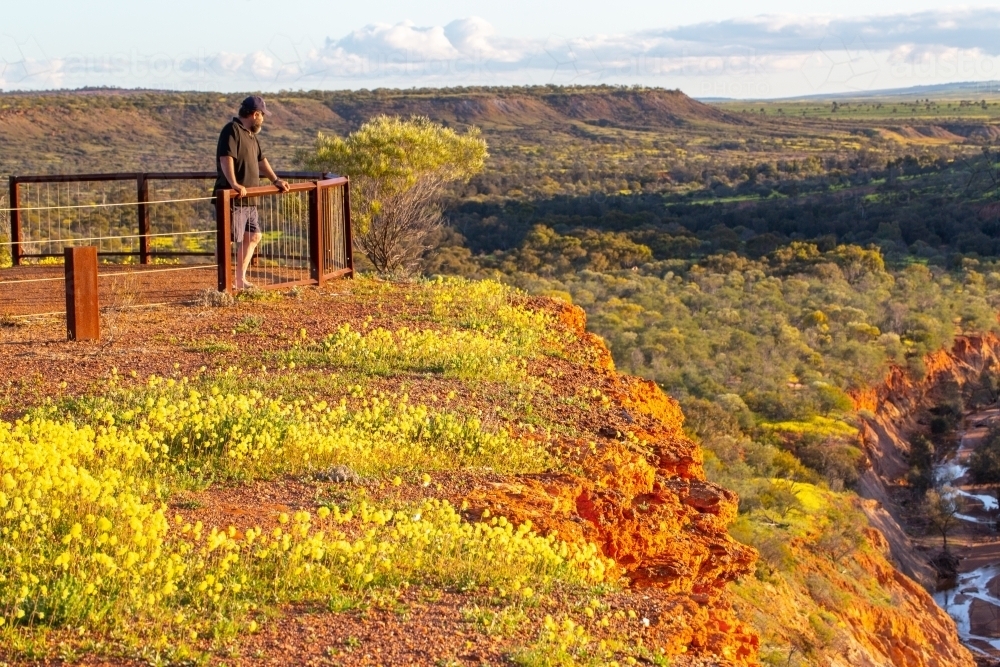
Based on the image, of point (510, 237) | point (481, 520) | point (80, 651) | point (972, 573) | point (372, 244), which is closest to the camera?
point (80, 651)

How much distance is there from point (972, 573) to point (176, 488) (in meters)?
19.4

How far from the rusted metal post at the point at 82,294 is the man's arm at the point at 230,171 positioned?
5.26 ft

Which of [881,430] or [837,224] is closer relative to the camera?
[881,430]

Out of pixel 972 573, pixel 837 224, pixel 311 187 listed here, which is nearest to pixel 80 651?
pixel 311 187

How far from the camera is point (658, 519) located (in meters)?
6.99

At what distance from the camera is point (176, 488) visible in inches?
232

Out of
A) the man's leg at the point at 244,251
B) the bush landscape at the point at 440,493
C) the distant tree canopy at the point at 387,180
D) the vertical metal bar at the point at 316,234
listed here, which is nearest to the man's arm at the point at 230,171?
the man's leg at the point at 244,251

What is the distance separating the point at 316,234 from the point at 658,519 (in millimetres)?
5878

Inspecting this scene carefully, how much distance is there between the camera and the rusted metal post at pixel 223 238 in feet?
35.0

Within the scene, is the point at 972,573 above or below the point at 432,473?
below

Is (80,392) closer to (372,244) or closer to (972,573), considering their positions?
(372,244)

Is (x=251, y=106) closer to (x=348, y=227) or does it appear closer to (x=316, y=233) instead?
(x=316, y=233)

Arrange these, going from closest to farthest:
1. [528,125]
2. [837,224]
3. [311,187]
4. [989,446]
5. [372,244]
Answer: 1. [311,187]
2. [372,244]
3. [989,446]
4. [837,224]
5. [528,125]

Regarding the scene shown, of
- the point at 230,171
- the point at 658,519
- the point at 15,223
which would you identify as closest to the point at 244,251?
the point at 230,171
